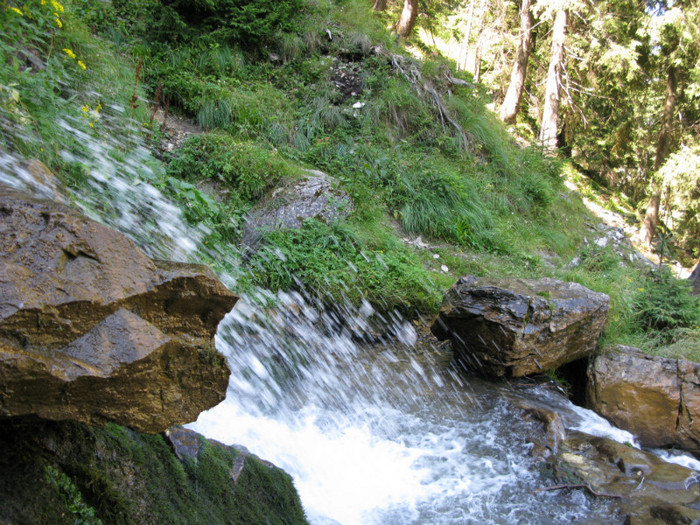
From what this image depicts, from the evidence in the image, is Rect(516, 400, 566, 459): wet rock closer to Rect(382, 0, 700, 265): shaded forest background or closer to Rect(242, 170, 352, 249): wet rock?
Rect(242, 170, 352, 249): wet rock

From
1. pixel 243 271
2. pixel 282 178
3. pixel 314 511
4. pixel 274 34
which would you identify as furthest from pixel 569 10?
pixel 314 511

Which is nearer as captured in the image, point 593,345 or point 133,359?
point 133,359

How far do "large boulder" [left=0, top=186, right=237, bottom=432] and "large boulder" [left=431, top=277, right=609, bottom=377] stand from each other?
4170 millimetres

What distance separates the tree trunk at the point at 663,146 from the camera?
1683cm

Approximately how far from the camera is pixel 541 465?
442 cm

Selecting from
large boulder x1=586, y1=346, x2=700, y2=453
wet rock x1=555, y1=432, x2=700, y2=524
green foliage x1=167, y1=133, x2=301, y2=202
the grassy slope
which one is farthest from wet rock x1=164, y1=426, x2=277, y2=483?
green foliage x1=167, y1=133, x2=301, y2=202

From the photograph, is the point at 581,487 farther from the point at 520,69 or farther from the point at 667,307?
the point at 520,69

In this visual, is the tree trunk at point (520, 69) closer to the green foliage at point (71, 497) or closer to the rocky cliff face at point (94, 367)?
the rocky cliff face at point (94, 367)

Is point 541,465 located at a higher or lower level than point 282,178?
lower

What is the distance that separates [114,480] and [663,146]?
785 inches

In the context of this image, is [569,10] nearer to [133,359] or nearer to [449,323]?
[449,323]

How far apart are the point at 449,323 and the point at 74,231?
191 inches

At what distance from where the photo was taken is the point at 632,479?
437 centimetres

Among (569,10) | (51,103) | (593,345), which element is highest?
(569,10)
